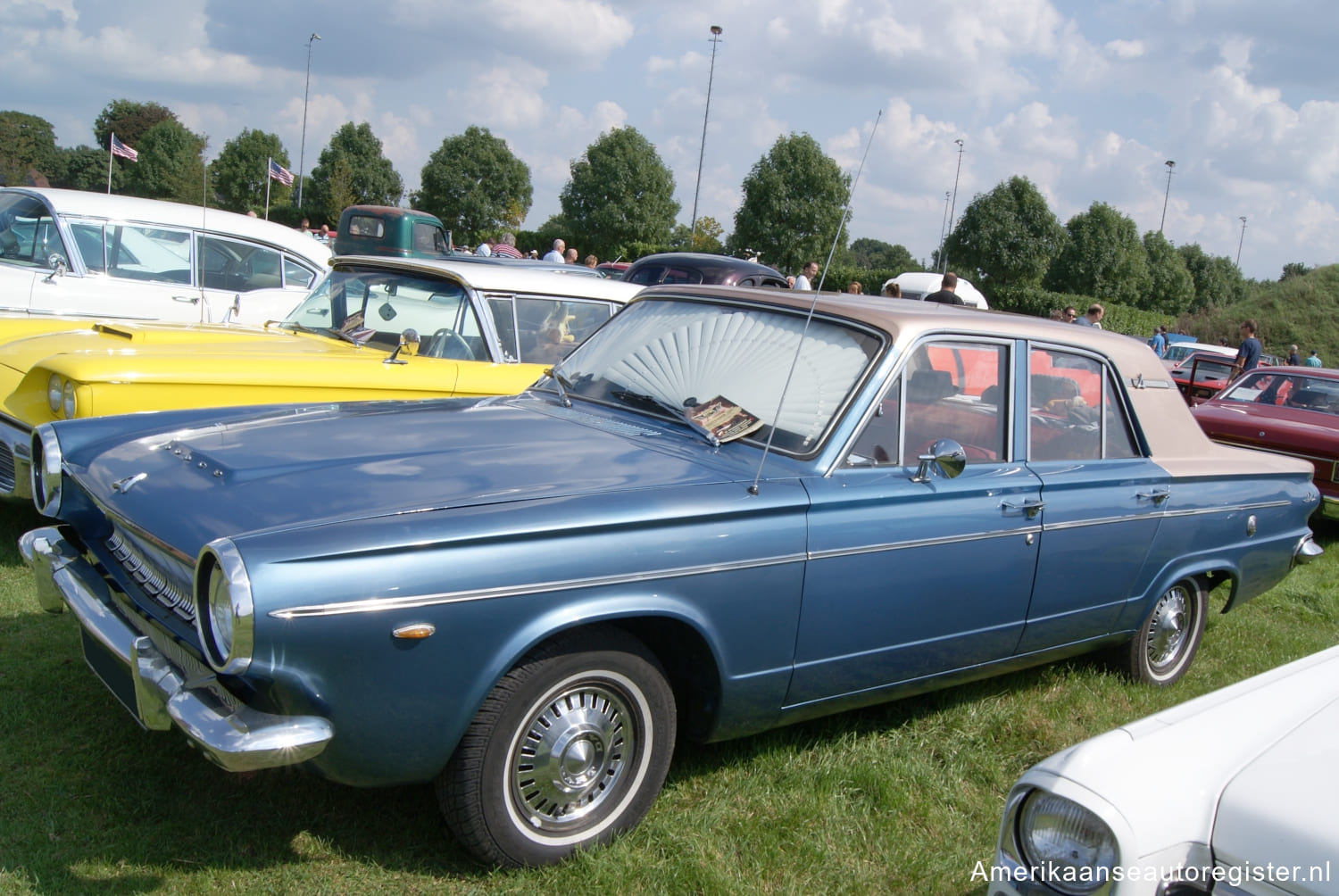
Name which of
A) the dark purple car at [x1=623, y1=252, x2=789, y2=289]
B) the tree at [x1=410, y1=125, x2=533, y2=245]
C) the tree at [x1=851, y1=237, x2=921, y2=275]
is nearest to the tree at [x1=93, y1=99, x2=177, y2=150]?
the tree at [x1=410, y1=125, x2=533, y2=245]

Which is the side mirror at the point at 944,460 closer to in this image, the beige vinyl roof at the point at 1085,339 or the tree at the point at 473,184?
the beige vinyl roof at the point at 1085,339

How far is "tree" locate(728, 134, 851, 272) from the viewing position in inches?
1315

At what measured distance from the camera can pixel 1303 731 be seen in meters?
2.03

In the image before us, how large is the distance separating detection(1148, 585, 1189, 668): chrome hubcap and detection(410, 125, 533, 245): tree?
4022cm

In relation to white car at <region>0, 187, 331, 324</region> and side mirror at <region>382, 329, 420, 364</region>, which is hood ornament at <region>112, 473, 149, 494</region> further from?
white car at <region>0, 187, 331, 324</region>

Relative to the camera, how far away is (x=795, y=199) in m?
33.7

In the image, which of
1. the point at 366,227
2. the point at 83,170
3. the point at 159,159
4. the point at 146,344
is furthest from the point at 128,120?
the point at 146,344

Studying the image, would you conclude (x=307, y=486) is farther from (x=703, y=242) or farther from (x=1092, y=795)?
(x=703, y=242)

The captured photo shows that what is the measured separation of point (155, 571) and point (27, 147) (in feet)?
258

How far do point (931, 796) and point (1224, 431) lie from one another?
6.12 metres

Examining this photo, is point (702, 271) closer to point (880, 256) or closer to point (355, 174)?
point (355, 174)

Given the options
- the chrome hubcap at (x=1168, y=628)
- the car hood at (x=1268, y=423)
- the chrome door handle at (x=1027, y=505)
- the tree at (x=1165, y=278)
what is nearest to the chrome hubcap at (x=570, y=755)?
the chrome door handle at (x=1027, y=505)

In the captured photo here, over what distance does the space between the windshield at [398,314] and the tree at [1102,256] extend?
1701 inches

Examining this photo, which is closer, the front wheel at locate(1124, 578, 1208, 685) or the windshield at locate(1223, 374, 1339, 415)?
the front wheel at locate(1124, 578, 1208, 685)
